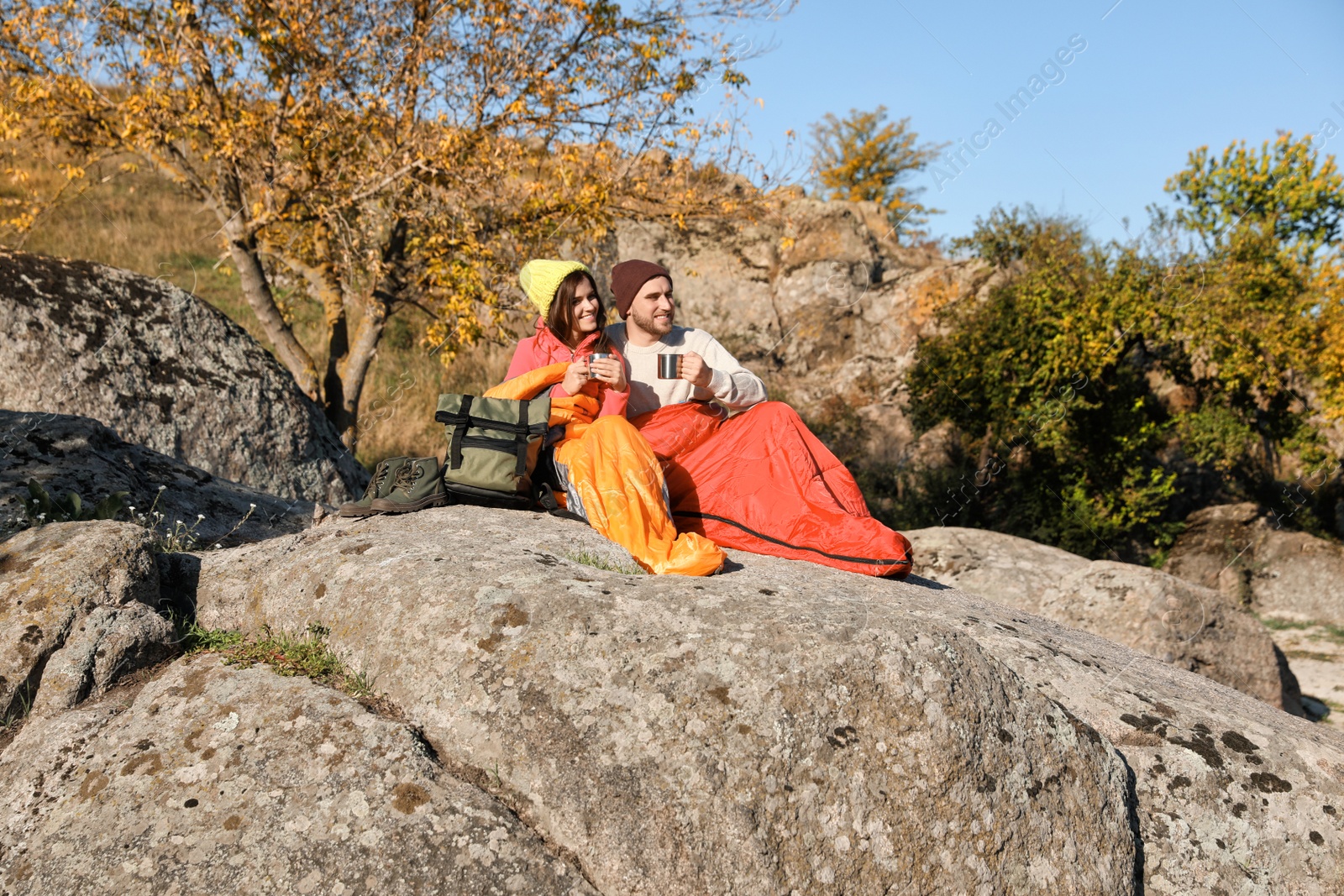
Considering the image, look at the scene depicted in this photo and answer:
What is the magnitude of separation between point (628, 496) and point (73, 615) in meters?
1.98

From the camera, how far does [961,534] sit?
719 cm

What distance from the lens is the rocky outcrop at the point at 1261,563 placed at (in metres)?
11.5

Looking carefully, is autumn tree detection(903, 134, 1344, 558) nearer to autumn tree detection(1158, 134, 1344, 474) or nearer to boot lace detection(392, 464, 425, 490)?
autumn tree detection(1158, 134, 1344, 474)

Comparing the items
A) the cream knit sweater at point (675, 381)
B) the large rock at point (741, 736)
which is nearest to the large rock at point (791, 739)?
the large rock at point (741, 736)

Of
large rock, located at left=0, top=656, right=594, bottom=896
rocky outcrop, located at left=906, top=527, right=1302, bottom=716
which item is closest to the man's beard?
large rock, located at left=0, top=656, right=594, bottom=896

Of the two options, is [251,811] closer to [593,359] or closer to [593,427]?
[593,427]

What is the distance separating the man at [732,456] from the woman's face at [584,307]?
0.25 meters

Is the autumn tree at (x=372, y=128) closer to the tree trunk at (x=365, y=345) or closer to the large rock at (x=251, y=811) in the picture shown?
the tree trunk at (x=365, y=345)

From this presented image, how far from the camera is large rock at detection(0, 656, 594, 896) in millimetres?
2023

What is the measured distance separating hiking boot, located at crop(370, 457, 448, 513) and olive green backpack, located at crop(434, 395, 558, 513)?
0.08 meters

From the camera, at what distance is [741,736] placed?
2.33 m

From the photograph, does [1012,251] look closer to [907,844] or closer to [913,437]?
[913,437]

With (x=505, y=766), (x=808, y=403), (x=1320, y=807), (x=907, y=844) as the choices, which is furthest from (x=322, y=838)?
(x=808, y=403)

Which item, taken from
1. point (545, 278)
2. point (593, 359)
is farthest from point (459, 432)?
point (545, 278)
